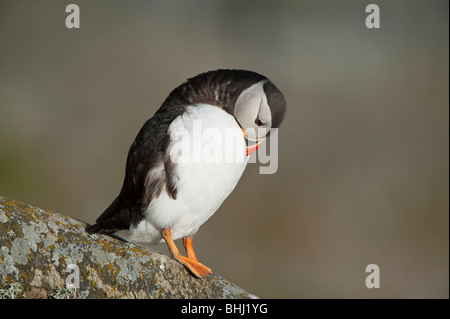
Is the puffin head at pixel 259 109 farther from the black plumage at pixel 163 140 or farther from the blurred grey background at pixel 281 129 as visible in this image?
the blurred grey background at pixel 281 129

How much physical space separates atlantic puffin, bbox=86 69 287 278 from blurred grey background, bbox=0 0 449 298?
7.81 meters

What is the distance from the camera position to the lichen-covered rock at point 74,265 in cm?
392

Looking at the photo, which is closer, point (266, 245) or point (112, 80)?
point (266, 245)

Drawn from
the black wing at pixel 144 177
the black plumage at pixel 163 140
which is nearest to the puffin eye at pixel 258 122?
the black plumage at pixel 163 140

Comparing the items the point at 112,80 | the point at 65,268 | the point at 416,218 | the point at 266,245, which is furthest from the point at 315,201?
the point at 65,268

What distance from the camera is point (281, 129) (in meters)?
14.7

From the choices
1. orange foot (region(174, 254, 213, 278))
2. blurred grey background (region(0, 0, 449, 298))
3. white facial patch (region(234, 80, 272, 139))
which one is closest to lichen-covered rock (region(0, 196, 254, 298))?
orange foot (region(174, 254, 213, 278))

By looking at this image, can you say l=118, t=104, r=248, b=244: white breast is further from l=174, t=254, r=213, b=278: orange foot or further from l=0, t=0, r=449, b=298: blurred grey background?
l=0, t=0, r=449, b=298: blurred grey background

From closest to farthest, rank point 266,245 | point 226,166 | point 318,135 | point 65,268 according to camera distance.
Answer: point 65,268
point 226,166
point 266,245
point 318,135

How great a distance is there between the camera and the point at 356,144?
15.1m

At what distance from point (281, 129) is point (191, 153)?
32.5ft

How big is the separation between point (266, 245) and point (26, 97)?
7.04 m
